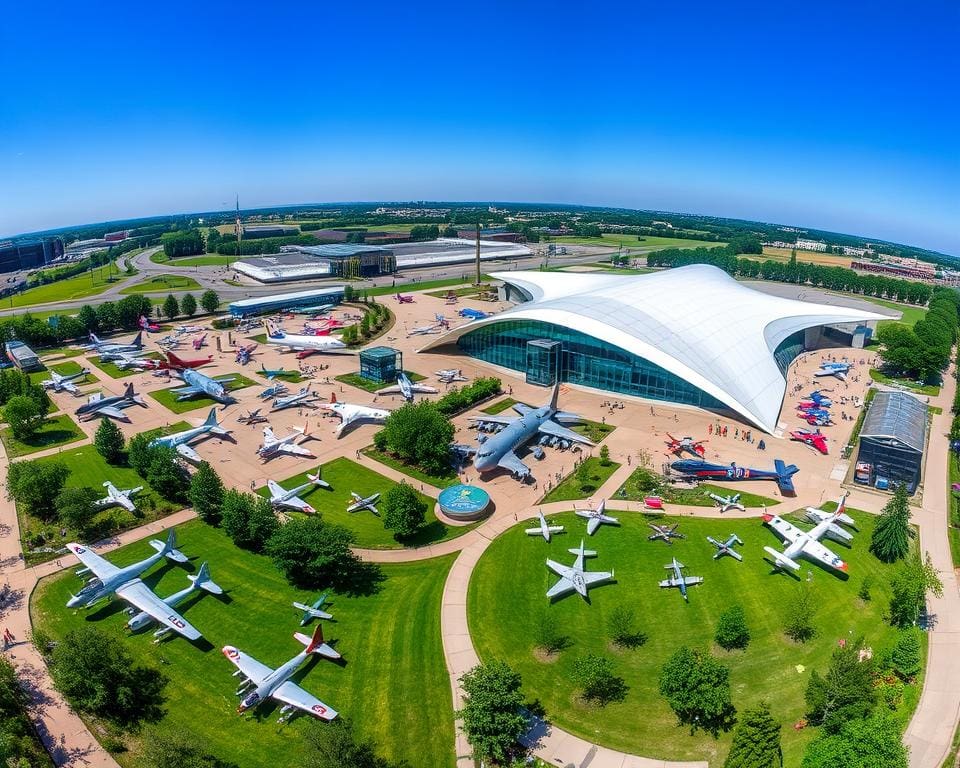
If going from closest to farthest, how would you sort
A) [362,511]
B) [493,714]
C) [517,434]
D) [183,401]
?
[493,714], [362,511], [517,434], [183,401]

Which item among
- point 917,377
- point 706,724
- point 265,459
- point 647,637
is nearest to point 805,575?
point 647,637

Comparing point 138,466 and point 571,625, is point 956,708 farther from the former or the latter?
point 138,466

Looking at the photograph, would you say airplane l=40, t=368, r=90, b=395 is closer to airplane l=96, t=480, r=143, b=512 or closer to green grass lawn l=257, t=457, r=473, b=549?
airplane l=96, t=480, r=143, b=512

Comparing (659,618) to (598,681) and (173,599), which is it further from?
(173,599)

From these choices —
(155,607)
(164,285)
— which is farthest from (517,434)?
(164,285)

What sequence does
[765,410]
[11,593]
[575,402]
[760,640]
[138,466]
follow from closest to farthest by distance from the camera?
[760,640], [11,593], [138,466], [765,410], [575,402]

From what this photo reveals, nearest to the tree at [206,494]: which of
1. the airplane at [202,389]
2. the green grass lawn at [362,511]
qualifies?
the green grass lawn at [362,511]

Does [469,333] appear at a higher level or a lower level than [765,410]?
higher
